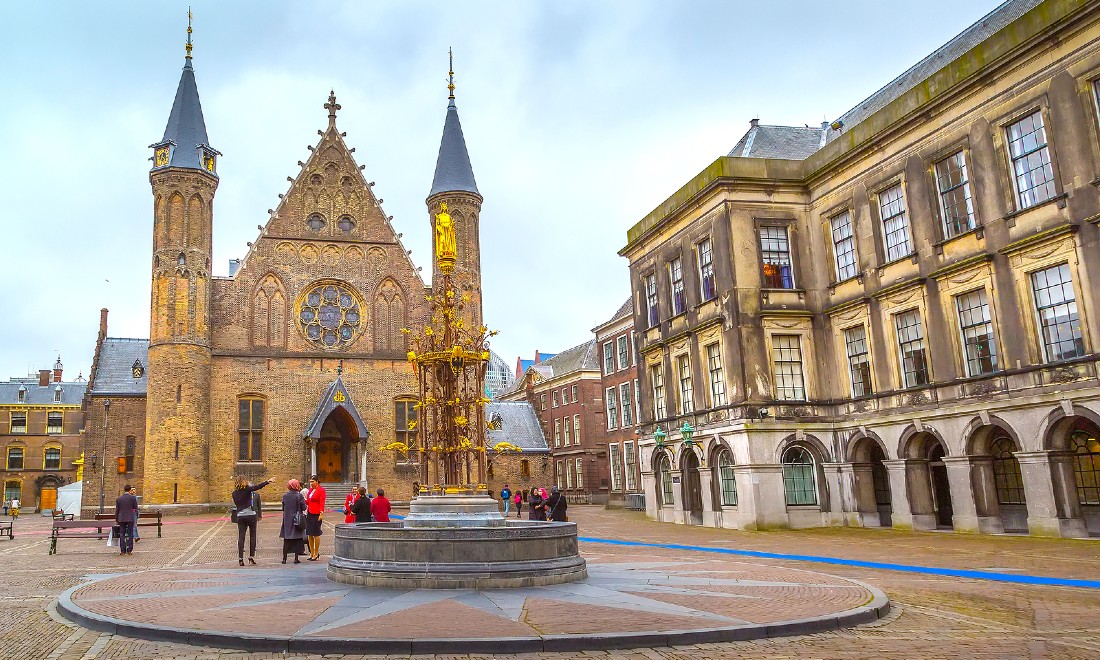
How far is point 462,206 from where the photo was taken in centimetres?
4628

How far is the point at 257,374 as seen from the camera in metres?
43.9

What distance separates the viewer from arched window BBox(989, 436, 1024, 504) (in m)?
21.3

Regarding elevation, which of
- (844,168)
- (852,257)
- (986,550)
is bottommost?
(986,550)

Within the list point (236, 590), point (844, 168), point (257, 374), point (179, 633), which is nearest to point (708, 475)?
point (844, 168)

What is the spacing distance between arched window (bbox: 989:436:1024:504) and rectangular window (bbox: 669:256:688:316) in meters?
11.7

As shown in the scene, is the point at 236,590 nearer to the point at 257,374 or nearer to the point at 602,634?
the point at 602,634

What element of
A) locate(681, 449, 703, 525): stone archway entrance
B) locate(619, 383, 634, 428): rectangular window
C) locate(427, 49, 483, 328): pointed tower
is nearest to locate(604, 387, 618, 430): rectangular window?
locate(619, 383, 634, 428): rectangular window

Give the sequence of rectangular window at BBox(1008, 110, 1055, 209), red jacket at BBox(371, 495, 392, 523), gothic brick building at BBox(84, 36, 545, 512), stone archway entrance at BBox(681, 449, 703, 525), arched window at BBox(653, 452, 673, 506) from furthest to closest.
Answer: gothic brick building at BBox(84, 36, 545, 512)
arched window at BBox(653, 452, 673, 506)
stone archway entrance at BBox(681, 449, 703, 525)
rectangular window at BBox(1008, 110, 1055, 209)
red jacket at BBox(371, 495, 392, 523)

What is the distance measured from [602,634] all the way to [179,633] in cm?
426

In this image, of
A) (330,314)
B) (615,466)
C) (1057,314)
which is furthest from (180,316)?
(1057,314)

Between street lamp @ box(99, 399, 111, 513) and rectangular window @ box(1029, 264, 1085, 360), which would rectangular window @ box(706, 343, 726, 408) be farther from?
street lamp @ box(99, 399, 111, 513)

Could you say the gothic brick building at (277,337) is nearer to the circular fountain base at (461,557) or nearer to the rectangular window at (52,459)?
the circular fountain base at (461,557)

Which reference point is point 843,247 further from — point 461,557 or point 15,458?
point 15,458

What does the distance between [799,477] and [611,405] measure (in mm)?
23635
